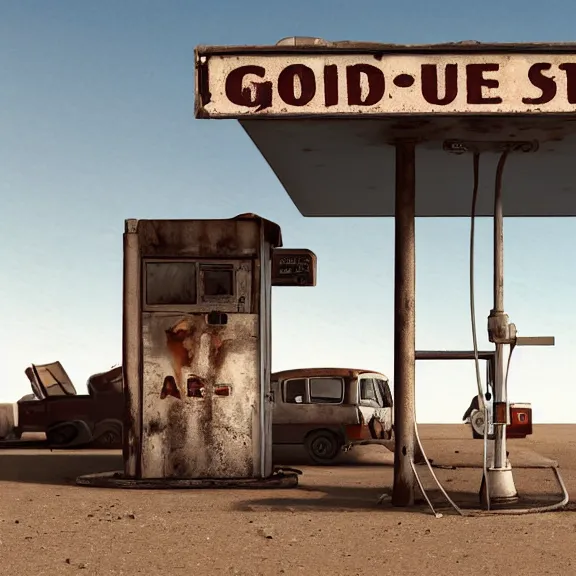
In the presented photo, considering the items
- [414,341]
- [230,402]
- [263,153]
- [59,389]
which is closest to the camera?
[414,341]

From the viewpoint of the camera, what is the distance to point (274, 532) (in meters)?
10.4

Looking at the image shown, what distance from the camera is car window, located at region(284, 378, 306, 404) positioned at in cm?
1983

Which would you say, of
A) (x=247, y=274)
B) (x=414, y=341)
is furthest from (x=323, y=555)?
(x=247, y=274)

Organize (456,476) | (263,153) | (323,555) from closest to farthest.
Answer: (323,555), (263,153), (456,476)

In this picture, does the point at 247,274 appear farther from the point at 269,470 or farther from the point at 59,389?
the point at 59,389

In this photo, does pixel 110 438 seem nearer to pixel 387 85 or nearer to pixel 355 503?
pixel 355 503

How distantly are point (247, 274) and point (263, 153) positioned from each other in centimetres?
182

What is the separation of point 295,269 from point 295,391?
12.0ft

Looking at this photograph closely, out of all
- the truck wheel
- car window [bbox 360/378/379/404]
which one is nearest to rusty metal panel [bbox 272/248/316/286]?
car window [bbox 360/378/379/404]

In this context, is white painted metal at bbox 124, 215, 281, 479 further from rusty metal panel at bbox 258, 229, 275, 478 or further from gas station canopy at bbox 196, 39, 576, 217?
gas station canopy at bbox 196, 39, 576, 217

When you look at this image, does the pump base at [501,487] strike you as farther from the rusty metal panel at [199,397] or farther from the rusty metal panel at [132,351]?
the rusty metal panel at [132,351]

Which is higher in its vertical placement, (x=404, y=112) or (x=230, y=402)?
(x=404, y=112)

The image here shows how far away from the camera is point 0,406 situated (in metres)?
26.2

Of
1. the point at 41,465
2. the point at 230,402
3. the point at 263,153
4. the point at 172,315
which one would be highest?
the point at 263,153
